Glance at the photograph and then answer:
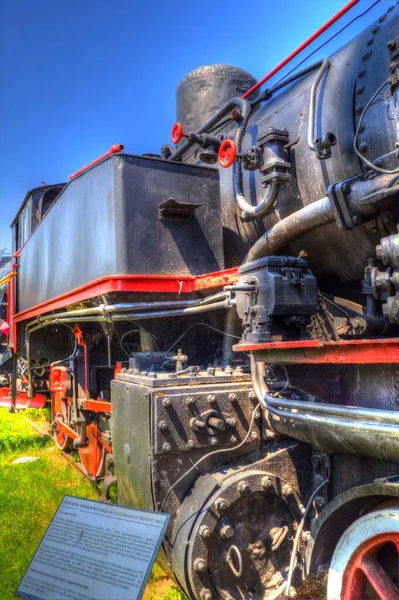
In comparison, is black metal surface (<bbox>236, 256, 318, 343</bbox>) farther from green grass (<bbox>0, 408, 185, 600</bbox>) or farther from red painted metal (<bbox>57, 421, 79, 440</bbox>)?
red painted metal (<bbox>57, 421, 79, 440</bbox>)

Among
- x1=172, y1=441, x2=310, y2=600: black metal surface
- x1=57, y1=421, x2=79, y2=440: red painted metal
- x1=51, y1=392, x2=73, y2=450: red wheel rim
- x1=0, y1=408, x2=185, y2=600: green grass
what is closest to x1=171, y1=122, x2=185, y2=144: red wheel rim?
x1=172, y1=441, x2=310, y2=600: black metal surface

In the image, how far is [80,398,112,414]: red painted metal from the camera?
3376 mm

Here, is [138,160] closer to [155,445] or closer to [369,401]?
[155,445]

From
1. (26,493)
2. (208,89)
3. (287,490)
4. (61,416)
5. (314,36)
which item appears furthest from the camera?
(61,416)

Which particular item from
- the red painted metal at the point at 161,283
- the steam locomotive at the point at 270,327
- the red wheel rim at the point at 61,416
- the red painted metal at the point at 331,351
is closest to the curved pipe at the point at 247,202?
the steam locomotive at the point at 270,327

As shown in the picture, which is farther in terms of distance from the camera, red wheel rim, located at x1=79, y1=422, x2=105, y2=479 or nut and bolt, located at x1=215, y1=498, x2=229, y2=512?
red wheel rim, located at x1=79, y1=422, x2=105, y2=479

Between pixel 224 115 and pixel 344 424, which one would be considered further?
pixel 224 115

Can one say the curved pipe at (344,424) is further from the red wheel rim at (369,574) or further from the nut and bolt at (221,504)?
the nut and bolt at (221,504)

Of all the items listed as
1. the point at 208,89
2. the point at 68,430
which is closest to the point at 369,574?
the point at 208,89

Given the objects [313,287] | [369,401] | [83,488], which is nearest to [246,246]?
[313,287]

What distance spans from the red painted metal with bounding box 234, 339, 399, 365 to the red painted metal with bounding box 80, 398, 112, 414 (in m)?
1.71

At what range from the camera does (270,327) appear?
187cm

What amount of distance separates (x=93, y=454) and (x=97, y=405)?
1.89ft

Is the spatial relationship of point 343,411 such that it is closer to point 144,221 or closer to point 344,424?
point 344,424
